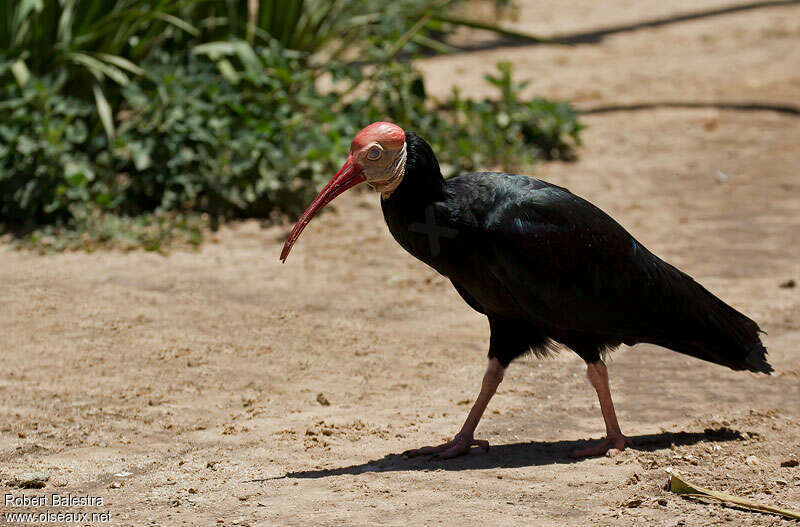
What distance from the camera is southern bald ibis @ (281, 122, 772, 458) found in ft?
13.8

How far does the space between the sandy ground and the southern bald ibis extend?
0.35m

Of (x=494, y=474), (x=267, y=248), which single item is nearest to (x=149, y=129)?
(x=267, y=248)

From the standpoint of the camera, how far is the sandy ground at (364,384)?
399 cm

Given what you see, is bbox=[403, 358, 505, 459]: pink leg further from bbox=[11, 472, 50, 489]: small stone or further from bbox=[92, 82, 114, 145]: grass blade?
bbox=[92, 82, 114, 145]: grass blade

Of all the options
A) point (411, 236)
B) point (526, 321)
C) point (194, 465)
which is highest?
point (411, 236)

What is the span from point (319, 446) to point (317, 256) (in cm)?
270

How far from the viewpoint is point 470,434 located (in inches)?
177

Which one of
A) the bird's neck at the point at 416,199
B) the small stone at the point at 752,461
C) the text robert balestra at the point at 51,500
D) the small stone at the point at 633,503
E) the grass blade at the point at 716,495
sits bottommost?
the text robert balestra at the point at 51,500

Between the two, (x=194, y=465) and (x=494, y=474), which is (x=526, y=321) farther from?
(x=194, y=465)

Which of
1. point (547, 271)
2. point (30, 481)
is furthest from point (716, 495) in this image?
point (30, 481)

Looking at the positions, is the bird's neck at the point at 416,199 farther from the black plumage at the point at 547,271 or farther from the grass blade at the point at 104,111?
the grass blade at the point at 104,111

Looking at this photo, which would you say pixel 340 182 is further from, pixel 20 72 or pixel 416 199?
pixel 20 72

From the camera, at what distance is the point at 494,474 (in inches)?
167

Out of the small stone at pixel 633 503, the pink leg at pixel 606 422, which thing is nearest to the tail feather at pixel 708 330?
the pink leg at pixel 606 422
